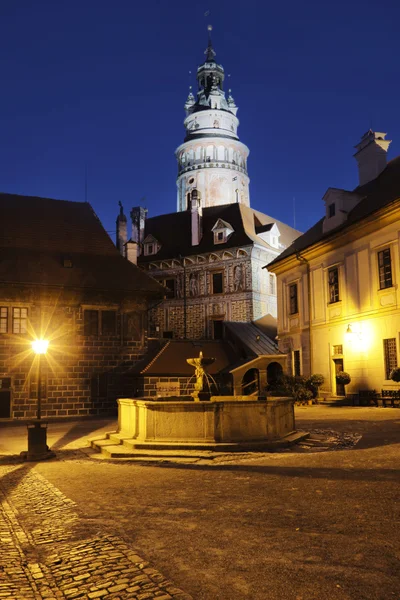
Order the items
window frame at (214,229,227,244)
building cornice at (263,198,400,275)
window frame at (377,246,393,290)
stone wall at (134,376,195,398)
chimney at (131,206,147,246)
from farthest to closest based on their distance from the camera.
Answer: chimney at (131,206,147,246), window frame at (214,229,227,244), stone wall at (134,376,195,398), window frame at (377,246,393,290), building cornice at (263,198,400,275)

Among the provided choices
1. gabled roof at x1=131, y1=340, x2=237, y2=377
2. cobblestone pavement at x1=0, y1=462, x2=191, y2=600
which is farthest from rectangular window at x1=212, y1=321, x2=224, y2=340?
cobblestone pavement at x1=0, y1=462, x2=191, y2=600

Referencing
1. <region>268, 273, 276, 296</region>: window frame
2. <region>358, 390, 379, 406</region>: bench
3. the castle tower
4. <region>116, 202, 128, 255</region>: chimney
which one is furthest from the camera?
the castle tower

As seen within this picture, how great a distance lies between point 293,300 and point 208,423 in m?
20.5

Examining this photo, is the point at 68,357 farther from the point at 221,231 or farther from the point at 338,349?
the point at 221,231

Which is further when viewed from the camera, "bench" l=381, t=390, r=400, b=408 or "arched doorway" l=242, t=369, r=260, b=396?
"arched doorway" l=242, t=369, r=260, b=396

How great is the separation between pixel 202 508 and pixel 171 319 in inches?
1563

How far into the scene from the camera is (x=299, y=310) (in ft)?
101

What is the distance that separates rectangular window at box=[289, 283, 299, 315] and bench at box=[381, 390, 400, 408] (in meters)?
9.33

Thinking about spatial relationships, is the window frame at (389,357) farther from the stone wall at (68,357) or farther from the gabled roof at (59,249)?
the stone wall at (68,357)

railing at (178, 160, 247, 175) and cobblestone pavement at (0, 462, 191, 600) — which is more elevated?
railing at (178, 160, 247, 175)

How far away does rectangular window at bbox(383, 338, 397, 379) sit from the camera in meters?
23.1

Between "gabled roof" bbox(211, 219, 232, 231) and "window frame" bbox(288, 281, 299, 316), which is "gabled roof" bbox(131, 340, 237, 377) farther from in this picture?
"gabled roof" bbox(211, 219, 232, 231)

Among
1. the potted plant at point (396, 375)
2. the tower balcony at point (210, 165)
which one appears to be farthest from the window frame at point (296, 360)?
the tower balcony at point (210, 165)

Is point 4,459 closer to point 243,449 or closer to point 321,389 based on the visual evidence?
point 243,449
